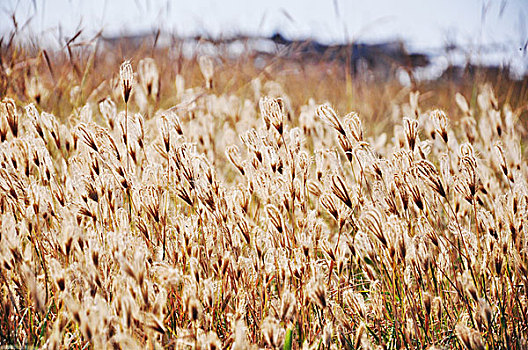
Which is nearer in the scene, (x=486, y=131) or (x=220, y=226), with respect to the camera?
(x=220, y=226)

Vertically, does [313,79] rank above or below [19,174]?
above

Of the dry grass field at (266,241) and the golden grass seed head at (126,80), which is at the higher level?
the golden grass seed head at (126,80)

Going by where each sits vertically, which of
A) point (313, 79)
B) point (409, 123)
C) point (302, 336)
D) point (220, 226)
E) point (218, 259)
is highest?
point (313, 79)

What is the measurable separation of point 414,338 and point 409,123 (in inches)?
24.5

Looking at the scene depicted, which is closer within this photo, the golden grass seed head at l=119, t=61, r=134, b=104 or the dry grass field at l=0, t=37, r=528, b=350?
the dry grass field at l=0, t=37, r=528, b=350

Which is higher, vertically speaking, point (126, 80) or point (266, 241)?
point (126, 80)

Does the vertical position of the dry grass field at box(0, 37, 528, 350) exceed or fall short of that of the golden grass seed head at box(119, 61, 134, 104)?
it falls short

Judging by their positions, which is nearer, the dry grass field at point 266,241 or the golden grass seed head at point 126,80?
the dry grass field at point 266,241

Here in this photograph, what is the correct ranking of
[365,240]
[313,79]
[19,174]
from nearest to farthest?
[365,240], [19,174], [313,79]

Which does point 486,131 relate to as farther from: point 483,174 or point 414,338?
point 414,338

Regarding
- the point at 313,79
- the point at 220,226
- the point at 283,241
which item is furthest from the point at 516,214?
the point at 313,79

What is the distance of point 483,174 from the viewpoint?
1.76 metres

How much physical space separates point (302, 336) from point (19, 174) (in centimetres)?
103

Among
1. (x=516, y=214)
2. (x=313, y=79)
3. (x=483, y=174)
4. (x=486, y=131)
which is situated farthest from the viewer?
(x=313, y=79)
